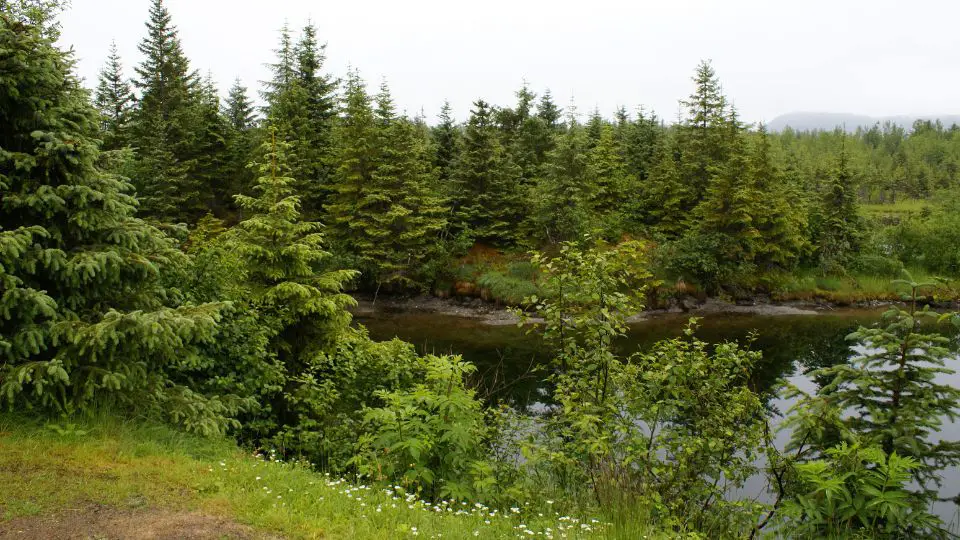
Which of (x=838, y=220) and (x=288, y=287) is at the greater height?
(x=838, y=220)

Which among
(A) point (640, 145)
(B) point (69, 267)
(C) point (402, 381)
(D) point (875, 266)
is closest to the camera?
(B) point (69, 267)

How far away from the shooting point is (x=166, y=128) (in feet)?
104

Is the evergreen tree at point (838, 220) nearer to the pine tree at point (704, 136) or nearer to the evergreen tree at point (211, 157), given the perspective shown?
the pine tree at point (704, 136)

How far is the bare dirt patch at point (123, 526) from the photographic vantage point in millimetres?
4398

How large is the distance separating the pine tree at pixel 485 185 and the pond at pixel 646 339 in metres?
6.69

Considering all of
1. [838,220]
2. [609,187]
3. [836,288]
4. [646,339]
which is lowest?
[646,339]

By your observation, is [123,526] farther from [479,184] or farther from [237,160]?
[237,160]

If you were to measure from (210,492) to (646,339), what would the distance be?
20375mm

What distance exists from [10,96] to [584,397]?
7773 mm

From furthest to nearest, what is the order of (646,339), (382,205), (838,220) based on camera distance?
(838,220)
(382,205)
(646,339)

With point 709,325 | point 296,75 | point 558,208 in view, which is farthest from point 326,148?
point 709,325

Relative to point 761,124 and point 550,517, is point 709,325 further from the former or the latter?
point 550,517

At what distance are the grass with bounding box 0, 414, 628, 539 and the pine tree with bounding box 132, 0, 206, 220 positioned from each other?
22.2 m

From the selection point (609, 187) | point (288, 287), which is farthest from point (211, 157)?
point (288, 287)
